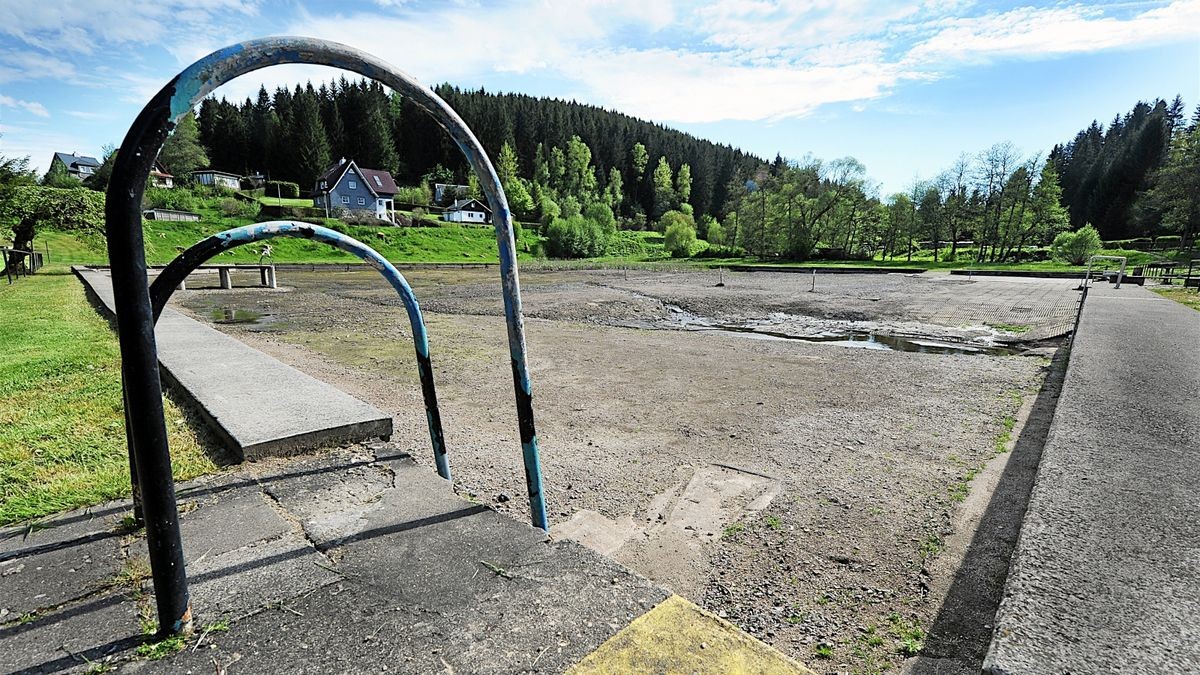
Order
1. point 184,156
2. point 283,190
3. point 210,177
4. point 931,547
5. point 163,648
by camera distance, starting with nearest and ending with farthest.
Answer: point 163,648 → point 931,547 → point 184,156 → point 210,177 → point 283,190

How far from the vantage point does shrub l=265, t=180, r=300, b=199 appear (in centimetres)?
7106

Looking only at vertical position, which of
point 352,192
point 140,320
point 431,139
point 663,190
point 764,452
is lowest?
point 764,452

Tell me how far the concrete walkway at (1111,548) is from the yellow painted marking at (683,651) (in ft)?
1.76

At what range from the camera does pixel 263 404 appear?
131 inches

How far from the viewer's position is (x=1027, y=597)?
1.61m

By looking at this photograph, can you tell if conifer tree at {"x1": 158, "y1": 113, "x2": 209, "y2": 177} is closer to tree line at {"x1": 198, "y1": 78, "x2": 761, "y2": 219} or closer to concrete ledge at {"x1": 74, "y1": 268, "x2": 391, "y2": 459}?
tree line at {"x1": 198, "y1": 78, "x2": 761, "y2": 219}

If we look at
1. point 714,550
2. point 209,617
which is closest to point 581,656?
point 209,617

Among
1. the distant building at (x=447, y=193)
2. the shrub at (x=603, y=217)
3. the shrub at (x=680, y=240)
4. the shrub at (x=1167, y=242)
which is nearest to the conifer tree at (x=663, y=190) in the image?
the shrub at (x=603, y=217)

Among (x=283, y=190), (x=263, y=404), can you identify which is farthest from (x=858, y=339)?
(x=283, y=190)

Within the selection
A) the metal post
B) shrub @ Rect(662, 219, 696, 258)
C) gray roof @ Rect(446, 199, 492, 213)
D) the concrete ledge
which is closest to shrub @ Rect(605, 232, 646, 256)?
shrub @ Rect(662, 219, 696, 258)

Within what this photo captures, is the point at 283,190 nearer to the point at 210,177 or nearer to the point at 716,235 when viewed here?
the point at 210,177

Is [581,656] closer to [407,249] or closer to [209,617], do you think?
[209,617]

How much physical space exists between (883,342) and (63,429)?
1212 centimetres

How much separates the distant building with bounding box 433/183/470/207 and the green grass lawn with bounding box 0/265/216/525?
82.6 m
